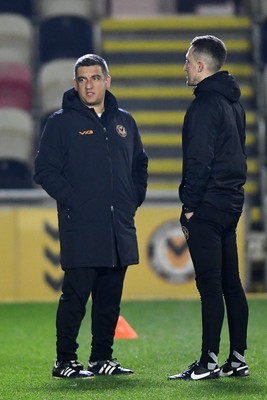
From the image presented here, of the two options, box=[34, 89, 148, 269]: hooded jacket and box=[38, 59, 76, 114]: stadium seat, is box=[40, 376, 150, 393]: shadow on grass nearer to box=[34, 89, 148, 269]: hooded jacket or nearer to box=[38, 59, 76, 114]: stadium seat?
box=[34, 89, 148, 269]: hooded jacket

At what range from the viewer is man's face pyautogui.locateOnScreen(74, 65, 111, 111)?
508cm

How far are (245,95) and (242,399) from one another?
33.4ft

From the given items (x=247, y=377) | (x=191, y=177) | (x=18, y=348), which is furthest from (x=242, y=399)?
(x=18, y=348)

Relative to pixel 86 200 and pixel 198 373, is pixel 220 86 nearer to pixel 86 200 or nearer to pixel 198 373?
pixel 86 200

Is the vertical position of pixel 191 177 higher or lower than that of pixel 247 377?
higher

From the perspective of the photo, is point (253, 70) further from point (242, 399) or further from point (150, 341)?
point (242, 399)

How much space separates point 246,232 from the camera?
34.6 feet

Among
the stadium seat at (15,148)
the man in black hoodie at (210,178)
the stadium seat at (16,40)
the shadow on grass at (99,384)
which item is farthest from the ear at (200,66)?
the stadium seat at (16,40)

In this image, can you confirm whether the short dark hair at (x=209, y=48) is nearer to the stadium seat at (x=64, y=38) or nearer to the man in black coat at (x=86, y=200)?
the man in black coat at (x=86, y=200)

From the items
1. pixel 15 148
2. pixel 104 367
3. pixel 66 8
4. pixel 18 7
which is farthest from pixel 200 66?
pixel 18 7

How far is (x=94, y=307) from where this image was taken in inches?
205

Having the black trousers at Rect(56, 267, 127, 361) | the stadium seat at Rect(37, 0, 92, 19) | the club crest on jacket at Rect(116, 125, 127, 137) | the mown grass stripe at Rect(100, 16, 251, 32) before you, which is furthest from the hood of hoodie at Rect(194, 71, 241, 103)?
the stadium seat at Rect(37, 0, 92, 19)

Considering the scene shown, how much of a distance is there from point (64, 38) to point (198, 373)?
10.5 metres

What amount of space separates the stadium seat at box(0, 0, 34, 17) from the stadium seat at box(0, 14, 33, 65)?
Result: 478mm
